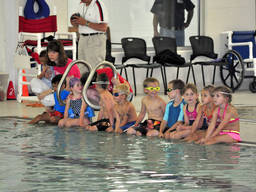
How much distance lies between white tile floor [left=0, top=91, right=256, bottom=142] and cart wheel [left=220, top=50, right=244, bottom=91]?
0.92 metres

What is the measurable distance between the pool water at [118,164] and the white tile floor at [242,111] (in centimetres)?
98

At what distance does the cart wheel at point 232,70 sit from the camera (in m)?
11.4

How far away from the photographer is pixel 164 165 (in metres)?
4.15

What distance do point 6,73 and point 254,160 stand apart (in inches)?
251

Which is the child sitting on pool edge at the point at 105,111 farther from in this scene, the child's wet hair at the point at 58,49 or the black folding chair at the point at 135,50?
the black folding chair at the point at 135,50

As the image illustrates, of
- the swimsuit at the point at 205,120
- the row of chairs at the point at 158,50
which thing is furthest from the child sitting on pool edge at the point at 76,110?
the row of chairs at the point at 158,50

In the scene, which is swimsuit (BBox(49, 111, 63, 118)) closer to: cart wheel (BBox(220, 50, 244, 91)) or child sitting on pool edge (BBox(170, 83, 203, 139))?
child sitting on pool edge (BBox(170, 83, 203, 139))

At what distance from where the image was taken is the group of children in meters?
5.29

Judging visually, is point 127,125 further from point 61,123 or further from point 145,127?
point 61,123

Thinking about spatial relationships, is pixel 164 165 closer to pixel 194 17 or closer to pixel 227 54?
pixel 227 54

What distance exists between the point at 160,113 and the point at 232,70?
20.2ft

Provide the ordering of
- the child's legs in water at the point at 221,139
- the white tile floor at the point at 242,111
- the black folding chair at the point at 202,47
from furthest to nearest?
the black folding chair at the point at 202,47 → the white tile floor at the point at 242,111 → the child's legs in water at the point at 221,139

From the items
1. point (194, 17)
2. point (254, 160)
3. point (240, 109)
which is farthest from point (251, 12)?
point (254, 160)

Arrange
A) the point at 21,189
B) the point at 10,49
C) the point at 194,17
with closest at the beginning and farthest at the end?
the point at 21,189, the point at 10,49, the point at 194,17
